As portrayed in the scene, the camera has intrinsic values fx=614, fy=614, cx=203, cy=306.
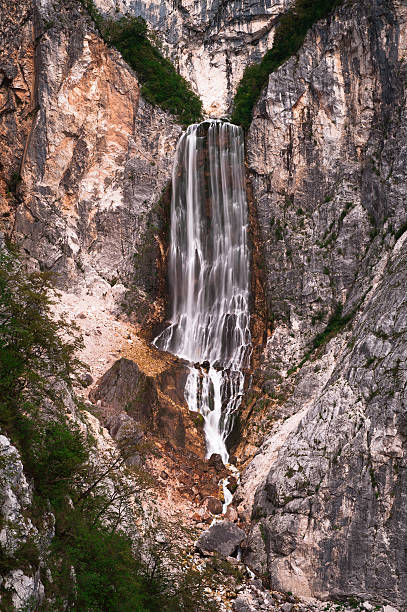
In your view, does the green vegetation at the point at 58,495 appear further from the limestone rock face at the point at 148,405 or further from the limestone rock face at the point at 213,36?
the limestone rock face at the point at 213,36

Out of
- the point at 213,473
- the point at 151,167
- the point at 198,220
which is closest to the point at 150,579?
the point at 213,473

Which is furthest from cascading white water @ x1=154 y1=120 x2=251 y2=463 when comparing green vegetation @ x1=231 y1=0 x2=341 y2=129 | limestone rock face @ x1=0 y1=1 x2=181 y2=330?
green vegetation @ x1=231 y1=0 x2=341 y2=129

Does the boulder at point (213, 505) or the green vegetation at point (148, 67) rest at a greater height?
the green vegetation at point (148, 67)

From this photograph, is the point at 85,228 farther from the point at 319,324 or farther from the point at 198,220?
the point at 319,324

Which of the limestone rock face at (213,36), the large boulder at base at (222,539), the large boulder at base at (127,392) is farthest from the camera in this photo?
the limestone rock face at (213,36)

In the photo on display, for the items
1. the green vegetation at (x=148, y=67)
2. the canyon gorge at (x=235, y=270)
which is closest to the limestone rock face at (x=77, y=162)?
the canyon gorge at (x=235, y=270)

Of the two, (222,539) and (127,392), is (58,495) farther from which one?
(127,392)

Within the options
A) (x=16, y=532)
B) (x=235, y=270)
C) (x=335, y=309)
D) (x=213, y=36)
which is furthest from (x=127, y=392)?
(x=213, y=36)
